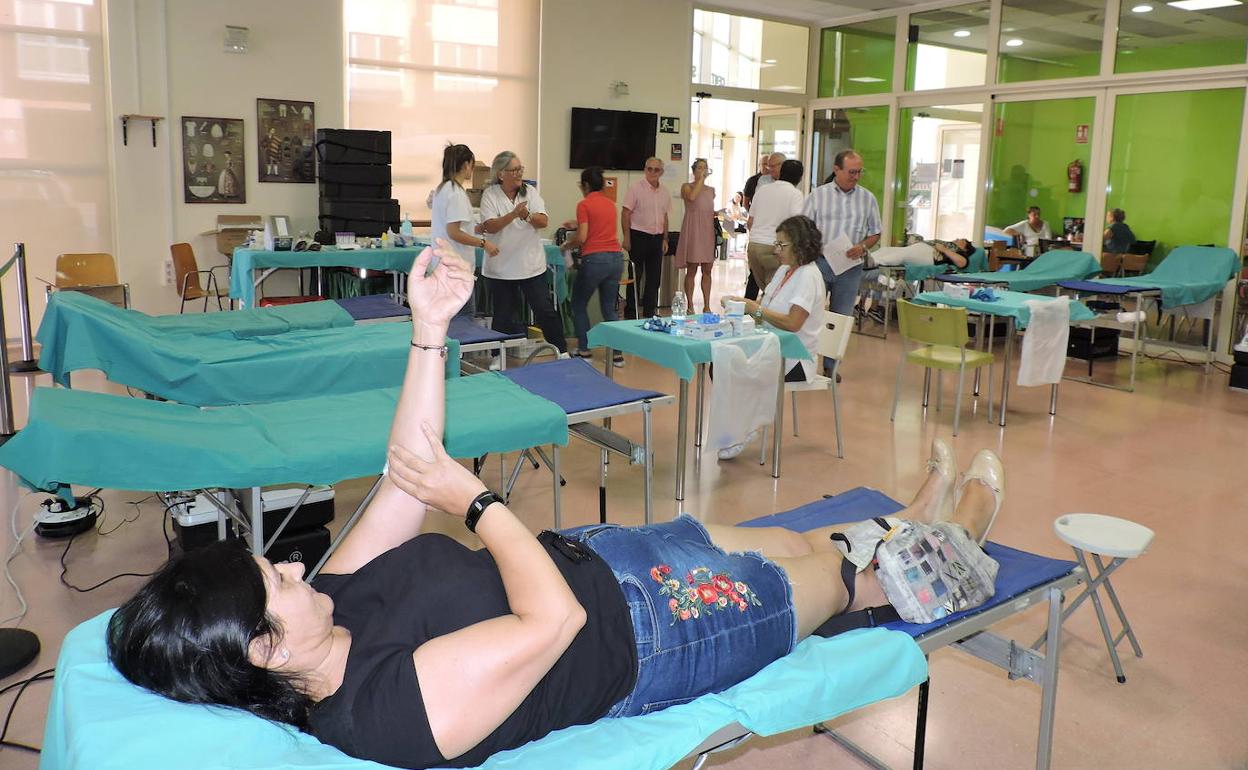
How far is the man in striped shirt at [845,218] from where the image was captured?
6234 mm

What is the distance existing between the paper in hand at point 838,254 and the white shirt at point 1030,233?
123 inches

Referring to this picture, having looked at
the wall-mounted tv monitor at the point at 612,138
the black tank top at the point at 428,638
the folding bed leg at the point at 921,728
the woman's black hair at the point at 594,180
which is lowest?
the folding bed leg at the point at 921,728

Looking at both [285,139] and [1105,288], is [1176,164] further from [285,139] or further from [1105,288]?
[285,139]

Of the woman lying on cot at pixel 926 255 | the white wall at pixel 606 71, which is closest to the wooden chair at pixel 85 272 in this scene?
the white wall at pixel 606 71

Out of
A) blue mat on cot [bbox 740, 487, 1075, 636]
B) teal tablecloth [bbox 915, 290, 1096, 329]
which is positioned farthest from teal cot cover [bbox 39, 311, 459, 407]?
teal tablecloth [bbox 915, 290, 1096, 329]

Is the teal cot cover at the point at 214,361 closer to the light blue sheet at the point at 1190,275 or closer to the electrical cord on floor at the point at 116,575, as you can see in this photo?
the electrical cord on floor at the point at 116,575

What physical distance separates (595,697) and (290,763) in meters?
0.48

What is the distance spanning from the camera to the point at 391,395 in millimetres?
2914

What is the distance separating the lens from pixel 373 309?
4.88m

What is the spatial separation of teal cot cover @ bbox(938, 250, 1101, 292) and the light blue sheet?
1.21ft

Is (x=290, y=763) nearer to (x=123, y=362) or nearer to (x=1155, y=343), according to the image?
(x=123, y=362)

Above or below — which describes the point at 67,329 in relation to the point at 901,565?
above

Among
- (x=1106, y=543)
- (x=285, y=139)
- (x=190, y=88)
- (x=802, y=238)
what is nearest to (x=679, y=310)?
(x=802, y=238)

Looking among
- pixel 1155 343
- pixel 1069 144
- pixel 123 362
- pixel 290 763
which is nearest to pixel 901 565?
pixel 290 763
